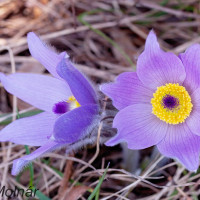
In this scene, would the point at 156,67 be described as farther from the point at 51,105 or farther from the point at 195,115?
the point at 51,105

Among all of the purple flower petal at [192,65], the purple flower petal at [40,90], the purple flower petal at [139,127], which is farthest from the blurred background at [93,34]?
the purple flower petal at [192,65]

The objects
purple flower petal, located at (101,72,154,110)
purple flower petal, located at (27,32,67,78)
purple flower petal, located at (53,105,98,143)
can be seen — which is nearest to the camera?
purple flower petal, located at (53,105,98,143)

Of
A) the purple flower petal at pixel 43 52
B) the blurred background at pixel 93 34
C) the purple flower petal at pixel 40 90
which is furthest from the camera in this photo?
the blurred background at pixel 93 34

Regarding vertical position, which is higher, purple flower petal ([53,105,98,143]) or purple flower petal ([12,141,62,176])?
purple flower petal ([53,105,98,143])

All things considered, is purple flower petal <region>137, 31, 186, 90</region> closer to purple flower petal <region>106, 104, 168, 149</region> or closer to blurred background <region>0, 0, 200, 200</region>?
purple flower petal <region>106, 104, 168, 149</region>

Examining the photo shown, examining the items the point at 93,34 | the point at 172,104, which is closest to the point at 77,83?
the point at 172,104

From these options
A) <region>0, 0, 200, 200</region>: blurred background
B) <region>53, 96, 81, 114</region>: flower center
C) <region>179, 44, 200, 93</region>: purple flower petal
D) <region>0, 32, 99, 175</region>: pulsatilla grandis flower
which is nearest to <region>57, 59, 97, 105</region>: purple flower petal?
<region>0, 32, 99, 175</region>: pulsatilla grandis flower

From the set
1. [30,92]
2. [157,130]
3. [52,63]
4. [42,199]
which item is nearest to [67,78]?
[52,63]

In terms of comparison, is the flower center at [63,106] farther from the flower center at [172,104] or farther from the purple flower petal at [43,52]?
the flower center at [172,104]
